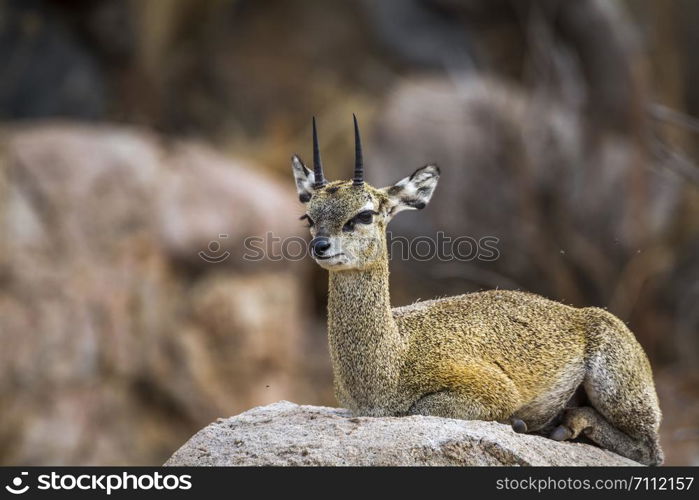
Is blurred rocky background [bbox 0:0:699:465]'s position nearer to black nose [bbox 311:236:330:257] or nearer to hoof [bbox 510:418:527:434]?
hoof [bbox 510:418:527:434]

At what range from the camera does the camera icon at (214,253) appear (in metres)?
16.5

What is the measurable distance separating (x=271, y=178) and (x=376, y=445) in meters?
12.6

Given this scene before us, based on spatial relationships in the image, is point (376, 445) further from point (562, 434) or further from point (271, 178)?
point (271, 178)

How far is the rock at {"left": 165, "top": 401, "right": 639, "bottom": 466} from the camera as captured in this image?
24.0 feet

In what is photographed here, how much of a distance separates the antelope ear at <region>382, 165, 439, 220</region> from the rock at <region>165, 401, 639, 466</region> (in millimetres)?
1664

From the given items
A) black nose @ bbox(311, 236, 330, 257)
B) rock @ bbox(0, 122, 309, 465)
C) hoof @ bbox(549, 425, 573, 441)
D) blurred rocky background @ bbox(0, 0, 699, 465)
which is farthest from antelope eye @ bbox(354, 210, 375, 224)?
rock @ bbox(0, 122, 309, 465)

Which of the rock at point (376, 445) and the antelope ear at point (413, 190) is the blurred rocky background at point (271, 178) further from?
the rock at point (376, 445)

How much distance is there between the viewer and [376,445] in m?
7.35

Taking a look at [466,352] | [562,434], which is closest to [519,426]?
[562,434]

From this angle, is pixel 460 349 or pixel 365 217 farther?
pixel 460 349

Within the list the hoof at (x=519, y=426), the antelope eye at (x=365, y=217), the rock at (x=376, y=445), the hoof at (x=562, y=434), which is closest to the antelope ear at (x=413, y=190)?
the antelope eye at (x=365, y=217)

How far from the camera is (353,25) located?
79.2ft

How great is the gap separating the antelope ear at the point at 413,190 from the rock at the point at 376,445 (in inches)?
65.5
